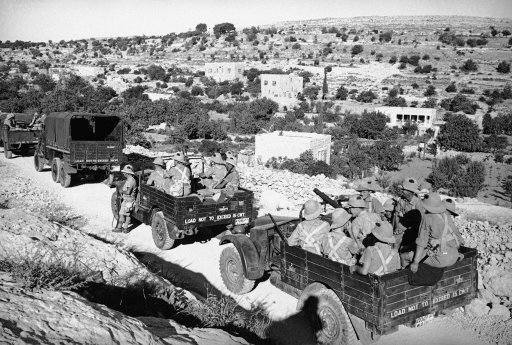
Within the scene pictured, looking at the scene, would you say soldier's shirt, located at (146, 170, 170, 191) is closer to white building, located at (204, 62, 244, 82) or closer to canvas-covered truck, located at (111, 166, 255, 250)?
canvas-covered truck, located at (111, 166, 255, 250)

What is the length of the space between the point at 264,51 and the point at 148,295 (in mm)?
102069

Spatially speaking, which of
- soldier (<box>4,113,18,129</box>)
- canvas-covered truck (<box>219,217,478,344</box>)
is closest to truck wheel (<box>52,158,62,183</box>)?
soldier (<box>4,113,18,129</box>)

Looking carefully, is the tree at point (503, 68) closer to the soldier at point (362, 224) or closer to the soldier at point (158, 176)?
the soldier at point (158, 176)

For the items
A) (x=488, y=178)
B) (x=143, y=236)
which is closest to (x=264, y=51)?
(x=488, y=178)

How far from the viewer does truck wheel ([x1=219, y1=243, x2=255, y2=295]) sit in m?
7.08

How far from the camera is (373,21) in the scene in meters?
132

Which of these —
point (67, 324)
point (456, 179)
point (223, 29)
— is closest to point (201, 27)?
point (223, 29)

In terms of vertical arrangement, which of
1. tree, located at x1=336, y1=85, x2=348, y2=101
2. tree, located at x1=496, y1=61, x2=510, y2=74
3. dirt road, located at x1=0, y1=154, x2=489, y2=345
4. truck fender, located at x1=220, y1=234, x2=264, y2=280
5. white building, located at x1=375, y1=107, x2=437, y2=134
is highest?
tree, located at x1=496, y1=61, x2=510, y2=74

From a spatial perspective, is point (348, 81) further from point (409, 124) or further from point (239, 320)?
point (239, 320)

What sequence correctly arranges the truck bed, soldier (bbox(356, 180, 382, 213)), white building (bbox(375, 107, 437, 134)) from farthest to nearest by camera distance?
white building (bbox(375, 107, 437, 134)), soldier (bbox(356, 180, 382, 213)), the truck bed

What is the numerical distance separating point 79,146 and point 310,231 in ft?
34.8

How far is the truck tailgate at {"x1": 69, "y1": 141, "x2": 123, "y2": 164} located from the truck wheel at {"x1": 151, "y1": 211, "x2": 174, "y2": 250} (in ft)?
20.0

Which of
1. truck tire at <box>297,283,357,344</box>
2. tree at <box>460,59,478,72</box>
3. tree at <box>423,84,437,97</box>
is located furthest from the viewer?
tree at <box>460,59,478,72</box>

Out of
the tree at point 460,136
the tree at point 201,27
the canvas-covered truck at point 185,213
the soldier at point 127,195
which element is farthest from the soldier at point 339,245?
the tree at point 201,27
